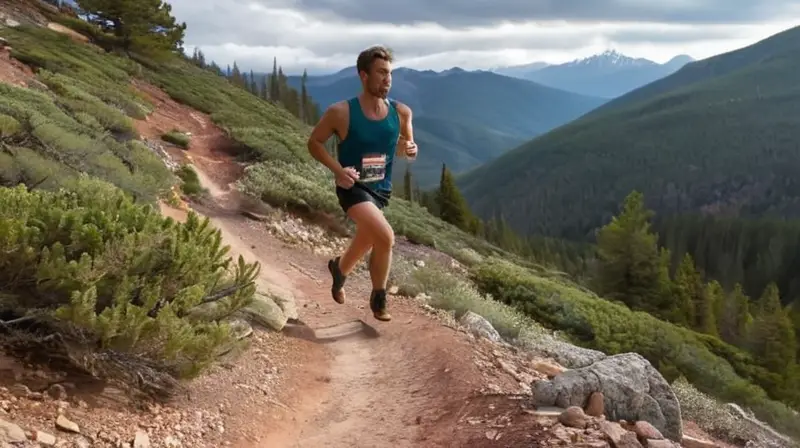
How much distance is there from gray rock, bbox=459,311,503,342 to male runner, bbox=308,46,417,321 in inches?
81.2

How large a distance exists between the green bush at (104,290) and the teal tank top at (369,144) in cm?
166

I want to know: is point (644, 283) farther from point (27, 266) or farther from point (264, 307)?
point (27, 266)

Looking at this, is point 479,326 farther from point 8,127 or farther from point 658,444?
point 8,127

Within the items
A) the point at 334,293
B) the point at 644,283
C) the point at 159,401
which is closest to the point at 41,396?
the point at 159,401

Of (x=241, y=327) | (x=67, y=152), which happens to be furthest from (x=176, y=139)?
(x=241, y=327)

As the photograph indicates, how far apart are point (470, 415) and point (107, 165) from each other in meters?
7.67

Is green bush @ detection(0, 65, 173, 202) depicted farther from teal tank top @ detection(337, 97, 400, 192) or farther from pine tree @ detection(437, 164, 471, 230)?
pine tree @ detection(437, 164, 471, 230)

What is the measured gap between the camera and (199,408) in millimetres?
4938

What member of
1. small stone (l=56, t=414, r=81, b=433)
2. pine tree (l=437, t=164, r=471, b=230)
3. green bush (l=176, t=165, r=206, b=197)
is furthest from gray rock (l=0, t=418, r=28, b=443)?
pine tree (l=437, t=164, r=471, b=230)

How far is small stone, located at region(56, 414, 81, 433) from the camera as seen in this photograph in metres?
3.90

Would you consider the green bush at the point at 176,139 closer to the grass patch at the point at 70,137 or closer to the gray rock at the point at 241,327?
the grass patch at the point at 70,137

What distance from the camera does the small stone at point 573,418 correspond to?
4.76m

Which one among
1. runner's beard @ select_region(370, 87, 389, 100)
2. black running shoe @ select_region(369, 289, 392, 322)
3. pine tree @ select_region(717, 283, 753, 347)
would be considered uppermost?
runner's beard @ select_region(370, 87, 389, 100)

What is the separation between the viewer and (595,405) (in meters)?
5.23
